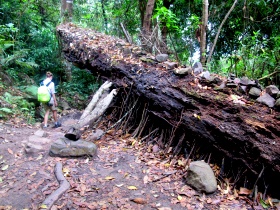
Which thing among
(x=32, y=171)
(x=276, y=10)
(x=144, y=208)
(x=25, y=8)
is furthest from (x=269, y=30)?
(x=25, y=8)

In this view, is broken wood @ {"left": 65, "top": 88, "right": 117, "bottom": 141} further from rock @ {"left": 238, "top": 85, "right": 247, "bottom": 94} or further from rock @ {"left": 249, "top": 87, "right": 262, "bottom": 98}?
rock @ {"left": 249, "top": 87, "right": 262, "bottom": 98}

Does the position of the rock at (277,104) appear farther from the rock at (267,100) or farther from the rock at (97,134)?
the rock at (97,134)

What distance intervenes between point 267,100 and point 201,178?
5.39ft

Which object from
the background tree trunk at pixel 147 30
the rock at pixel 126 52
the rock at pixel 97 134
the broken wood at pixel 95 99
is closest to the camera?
the rock at pixel 97 134

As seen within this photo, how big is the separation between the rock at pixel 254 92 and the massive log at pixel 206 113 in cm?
25

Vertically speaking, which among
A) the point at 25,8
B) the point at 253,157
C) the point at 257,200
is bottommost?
the point at 257,200

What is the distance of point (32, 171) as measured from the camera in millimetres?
3732

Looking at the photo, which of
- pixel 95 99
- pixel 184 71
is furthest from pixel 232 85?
pixel 95 99

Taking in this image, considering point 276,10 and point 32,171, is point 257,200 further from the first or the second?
point 276,10

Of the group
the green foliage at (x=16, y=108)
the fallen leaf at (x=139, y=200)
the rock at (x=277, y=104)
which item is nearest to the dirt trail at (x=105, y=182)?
the fallen leaf at (x=139, y=200)

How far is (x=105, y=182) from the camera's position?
137 inches

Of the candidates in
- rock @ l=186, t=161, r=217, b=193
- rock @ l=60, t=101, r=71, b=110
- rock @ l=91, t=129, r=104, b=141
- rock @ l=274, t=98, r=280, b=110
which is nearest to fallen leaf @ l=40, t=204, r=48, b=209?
rock @ l=186, t=161, r=217, b=193

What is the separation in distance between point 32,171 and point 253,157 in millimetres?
3386

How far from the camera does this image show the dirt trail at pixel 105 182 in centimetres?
304
